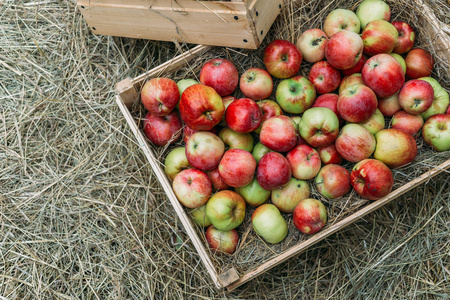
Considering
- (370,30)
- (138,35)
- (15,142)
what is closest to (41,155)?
(15,142)

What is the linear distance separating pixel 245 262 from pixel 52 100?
7.04 feet

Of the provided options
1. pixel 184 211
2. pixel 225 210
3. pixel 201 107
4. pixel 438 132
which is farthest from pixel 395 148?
pixel 184 211

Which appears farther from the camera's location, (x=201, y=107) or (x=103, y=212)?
(x=103, y=212)

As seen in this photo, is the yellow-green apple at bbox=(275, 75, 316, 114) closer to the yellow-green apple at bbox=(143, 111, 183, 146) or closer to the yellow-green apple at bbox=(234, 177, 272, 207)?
the yellow-green apple at bbox=(234, 177, 272, 207)

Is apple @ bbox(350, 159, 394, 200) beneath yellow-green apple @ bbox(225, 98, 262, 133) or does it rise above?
above

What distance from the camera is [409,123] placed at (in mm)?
2814

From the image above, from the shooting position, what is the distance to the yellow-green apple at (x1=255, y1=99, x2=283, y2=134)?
2.88 metres

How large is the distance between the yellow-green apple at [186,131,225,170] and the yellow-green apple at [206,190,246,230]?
A: 0.78 feet

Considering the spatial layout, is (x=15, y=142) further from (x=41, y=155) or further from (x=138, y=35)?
(x=138, y=35)

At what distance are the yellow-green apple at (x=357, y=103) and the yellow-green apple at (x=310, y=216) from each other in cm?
68

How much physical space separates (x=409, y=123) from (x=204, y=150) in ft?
5.25

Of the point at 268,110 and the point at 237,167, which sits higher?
the point at 268,110

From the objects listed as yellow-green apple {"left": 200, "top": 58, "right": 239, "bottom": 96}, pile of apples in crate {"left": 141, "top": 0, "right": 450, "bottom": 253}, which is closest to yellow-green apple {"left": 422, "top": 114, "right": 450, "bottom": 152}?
pile of apples in crate {"left": 141, "top": 0, "right": 450, "bottom": 253}

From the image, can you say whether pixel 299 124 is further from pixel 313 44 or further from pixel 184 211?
pixel 184 211
